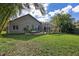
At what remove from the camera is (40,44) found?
10.2 ft

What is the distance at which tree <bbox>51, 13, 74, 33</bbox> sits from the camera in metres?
3.12

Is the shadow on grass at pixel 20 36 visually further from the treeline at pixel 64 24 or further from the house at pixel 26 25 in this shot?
the treeline at pixel 64 24

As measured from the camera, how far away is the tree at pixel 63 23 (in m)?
3.12

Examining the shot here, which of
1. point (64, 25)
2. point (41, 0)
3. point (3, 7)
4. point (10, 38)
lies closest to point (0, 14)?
point (3, 7)

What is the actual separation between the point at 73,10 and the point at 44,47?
1.94ft

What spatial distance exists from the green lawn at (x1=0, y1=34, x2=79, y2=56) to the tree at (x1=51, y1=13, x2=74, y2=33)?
8 cm

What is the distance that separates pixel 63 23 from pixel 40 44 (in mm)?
399

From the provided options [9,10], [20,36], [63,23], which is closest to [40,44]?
[20,36]

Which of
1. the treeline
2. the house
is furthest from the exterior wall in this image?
the treeline

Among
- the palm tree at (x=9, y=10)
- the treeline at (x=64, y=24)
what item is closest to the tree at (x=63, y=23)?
the treeline at (x=64, y=24)

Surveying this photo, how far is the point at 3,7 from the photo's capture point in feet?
10.2

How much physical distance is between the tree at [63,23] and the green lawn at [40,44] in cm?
8

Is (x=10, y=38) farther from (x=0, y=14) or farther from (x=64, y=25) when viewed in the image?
(x=64, y=25)

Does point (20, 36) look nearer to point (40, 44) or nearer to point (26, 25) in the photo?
point (26, 25)
